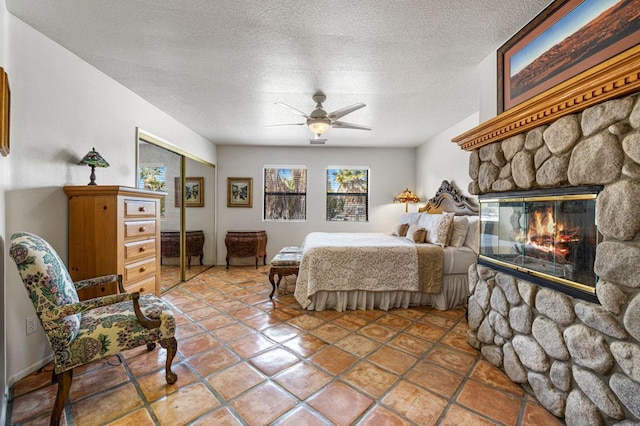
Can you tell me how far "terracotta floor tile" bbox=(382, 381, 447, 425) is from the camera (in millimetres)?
1460

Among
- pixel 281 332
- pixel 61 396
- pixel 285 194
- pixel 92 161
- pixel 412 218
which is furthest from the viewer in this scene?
pixel 285 194

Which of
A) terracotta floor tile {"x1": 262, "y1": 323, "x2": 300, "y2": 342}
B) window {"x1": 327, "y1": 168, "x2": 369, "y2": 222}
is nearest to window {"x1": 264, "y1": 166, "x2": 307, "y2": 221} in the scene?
window {"x1": 327, "y1": 168, "x2": 369, "y2": 222}

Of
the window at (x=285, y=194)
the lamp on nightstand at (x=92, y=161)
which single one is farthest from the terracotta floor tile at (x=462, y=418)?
the window at (x=285, y=194)

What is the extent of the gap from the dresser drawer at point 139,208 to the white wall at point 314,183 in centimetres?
297

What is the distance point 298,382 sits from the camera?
5.73ft

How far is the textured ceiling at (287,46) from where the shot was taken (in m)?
1.64

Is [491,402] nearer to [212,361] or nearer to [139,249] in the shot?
Answer: [212,361]

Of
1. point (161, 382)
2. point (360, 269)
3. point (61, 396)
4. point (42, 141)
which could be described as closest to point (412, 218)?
point (360, 269)

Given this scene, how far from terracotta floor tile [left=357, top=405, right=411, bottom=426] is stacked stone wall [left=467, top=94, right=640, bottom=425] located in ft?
2.92

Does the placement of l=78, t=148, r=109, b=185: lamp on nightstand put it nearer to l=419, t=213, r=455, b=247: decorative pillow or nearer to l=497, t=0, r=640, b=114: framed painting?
l=497, t=0, r=640, b=114: framed painting

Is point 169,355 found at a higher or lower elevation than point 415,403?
higher

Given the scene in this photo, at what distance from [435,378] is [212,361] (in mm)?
1672

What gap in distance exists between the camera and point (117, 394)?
1.63 meters

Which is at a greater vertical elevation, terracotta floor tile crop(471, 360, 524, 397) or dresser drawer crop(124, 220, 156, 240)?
dresser drawer crop(124, 220, 156, 240)
